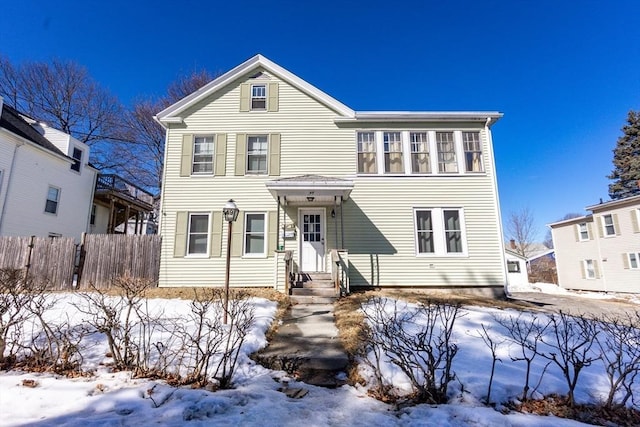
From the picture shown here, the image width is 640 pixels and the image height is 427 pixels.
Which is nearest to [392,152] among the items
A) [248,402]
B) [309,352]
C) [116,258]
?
[309,352]

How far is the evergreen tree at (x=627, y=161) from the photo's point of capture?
27531mm

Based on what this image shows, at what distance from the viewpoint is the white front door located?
33.2ft

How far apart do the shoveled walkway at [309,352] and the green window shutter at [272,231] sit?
3755 mm

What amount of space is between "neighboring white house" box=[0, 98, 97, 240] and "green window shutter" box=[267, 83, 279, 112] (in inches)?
423

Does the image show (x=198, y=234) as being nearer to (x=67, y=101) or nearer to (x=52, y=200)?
(x=52, y=200)

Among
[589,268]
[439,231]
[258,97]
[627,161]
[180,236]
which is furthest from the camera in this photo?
[627,161]

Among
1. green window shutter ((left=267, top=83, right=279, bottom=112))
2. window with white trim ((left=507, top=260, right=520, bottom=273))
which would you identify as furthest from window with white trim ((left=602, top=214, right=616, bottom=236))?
green window shutter ((left=267, top=83, right=279, bottom=112))

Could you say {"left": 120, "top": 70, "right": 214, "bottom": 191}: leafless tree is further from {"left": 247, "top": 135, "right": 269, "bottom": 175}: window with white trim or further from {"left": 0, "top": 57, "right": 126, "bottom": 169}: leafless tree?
{"left": 247, "top": 135, "right": 269, "bottom": 175}: window with white trim

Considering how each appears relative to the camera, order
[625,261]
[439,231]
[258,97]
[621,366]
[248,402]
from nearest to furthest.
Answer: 1. [248,402]
2. [621,366]
3. [439,231]
4. [258,97]
5. [625,261]

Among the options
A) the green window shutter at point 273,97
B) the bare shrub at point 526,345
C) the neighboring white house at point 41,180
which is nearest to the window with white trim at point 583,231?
the bare shrub at point 526,345

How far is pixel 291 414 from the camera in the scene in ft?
9.39

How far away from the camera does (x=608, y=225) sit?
723 inches

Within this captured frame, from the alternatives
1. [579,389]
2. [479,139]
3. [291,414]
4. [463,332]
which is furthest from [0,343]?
[479,139]

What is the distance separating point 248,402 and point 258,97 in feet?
33.9
